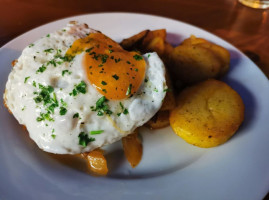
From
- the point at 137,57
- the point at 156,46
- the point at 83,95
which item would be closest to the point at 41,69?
the point at 83,95

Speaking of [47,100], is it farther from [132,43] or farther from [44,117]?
[132,43]

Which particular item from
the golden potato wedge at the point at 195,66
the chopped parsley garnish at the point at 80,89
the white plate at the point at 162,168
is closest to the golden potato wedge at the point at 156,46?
the golden potato wedge at the point at 195,66

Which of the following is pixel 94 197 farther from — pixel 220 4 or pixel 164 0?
pixel 220 4

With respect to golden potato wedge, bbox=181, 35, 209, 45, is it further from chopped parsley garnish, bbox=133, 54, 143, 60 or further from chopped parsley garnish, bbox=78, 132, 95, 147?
chopped parsley garnish, bbox=78, 132, 95, 147

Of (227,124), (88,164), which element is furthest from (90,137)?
(227,124)

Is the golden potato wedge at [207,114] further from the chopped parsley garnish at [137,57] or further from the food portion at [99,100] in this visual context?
the chopped parsley garnish at [137,57]

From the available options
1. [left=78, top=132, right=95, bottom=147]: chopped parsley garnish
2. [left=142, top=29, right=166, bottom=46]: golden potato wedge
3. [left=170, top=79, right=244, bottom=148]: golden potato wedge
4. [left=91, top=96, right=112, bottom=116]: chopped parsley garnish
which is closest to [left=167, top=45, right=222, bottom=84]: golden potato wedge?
[left=170, top=79, right=244, bottom=148]: golden potato wedge
